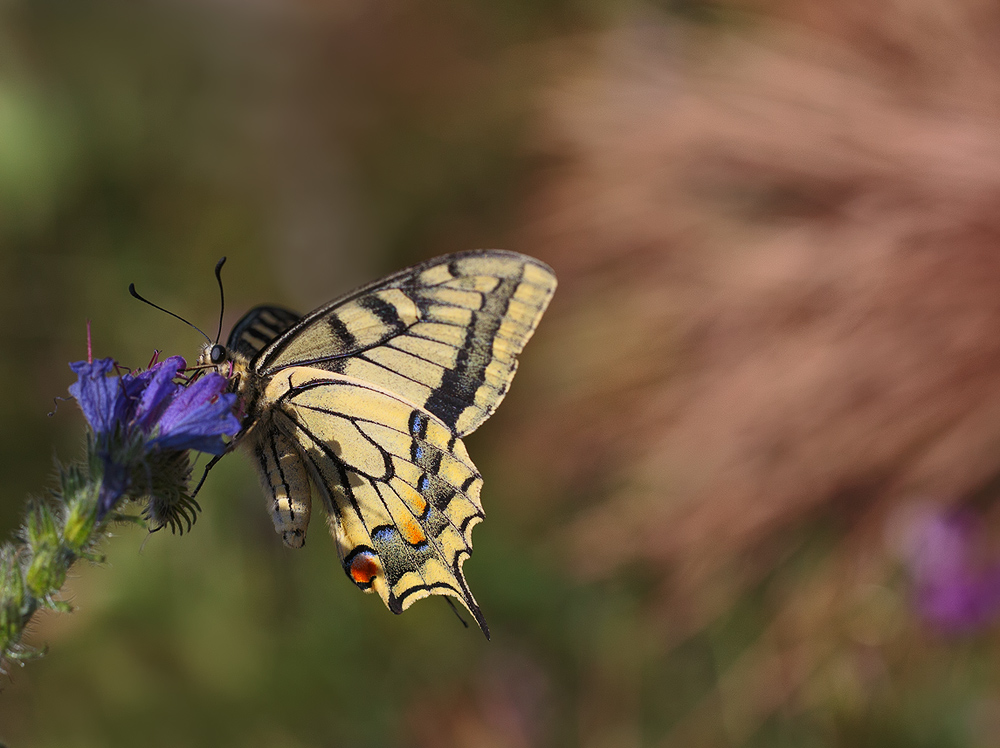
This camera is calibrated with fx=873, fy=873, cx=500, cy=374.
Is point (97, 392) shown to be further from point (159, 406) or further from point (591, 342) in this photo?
point (591, 342)

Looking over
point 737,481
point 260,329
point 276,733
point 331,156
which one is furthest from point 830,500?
point 331,156

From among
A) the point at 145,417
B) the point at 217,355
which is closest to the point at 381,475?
the point at 217,355

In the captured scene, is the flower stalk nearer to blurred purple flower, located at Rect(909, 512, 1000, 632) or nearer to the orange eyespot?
the orange eyespot

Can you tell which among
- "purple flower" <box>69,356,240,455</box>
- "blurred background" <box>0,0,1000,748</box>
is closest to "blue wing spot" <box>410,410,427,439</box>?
"purple flower" <box>69,356,240,455</box>

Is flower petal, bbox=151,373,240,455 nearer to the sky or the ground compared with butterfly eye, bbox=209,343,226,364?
nearer to the sky

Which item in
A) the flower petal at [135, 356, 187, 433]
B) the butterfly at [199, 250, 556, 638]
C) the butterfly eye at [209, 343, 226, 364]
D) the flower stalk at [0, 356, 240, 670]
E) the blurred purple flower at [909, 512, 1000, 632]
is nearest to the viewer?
the flower stalk at [0, 356, 240, 670]

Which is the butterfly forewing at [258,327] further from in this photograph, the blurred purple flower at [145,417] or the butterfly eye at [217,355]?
the blurred purple flower at [145,417]
